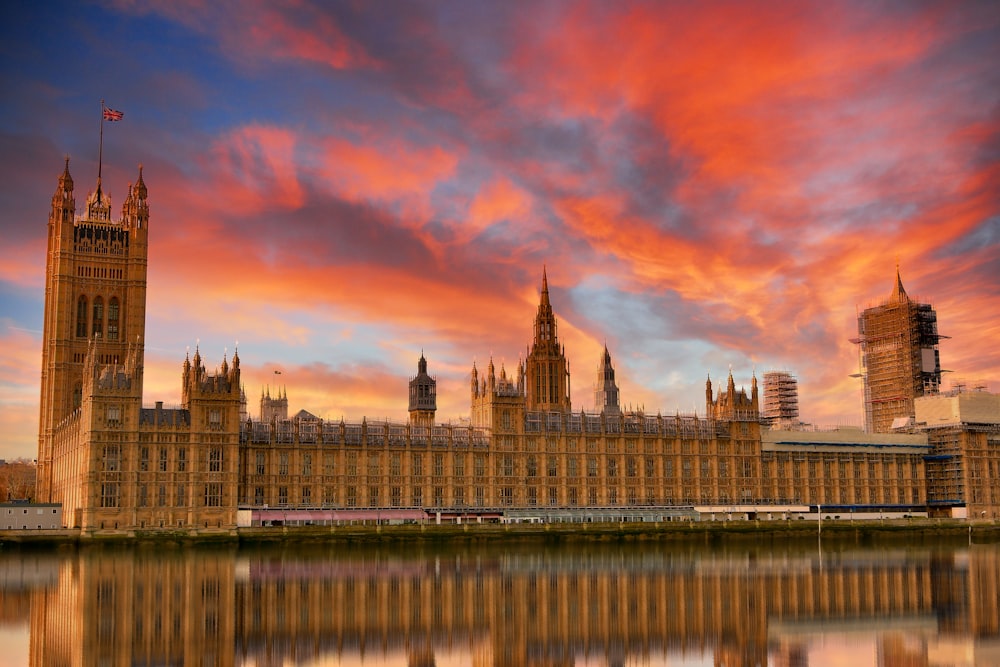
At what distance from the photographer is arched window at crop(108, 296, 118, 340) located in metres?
170

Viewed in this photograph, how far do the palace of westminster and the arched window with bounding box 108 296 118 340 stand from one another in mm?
256

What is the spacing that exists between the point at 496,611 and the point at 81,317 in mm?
126757

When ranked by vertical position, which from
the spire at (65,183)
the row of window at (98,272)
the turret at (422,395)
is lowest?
the turret at (422,395)

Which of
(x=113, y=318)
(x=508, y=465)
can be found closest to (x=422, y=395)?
(x=508, y=465)

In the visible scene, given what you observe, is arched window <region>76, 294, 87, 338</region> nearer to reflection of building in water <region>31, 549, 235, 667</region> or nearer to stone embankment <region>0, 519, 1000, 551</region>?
stone embankment <region>0, 519, 1000, 551</region>

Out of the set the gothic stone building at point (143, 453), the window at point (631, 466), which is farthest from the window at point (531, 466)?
the gothic stone building at point (143, 453)

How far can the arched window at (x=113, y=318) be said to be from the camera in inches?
6708

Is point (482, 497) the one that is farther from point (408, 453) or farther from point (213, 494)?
point (213, 494)

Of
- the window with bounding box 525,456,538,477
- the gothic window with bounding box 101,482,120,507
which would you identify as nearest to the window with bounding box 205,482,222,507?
the gothic window with bounding box 101,482,120,507

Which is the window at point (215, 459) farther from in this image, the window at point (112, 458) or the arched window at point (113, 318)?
the arched window at point (113, 318)

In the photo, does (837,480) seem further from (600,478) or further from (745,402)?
(600,478)

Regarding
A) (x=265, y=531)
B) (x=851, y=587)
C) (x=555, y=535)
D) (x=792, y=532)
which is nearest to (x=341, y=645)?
(x=851, y=587)

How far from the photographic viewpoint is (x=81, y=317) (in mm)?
169000

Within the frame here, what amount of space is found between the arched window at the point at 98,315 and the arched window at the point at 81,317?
146 cm
